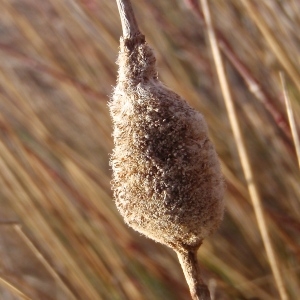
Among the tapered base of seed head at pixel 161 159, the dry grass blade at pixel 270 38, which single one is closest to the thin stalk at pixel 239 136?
the dry grass blade at pixel 270 38

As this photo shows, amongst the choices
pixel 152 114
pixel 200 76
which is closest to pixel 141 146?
pixel 152 114

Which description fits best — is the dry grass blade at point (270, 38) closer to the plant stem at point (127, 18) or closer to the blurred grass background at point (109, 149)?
the blurred grass background at point (109, 149)

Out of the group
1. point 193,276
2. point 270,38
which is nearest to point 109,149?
point 270,38

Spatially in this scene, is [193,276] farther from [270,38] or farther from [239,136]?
[270,38]

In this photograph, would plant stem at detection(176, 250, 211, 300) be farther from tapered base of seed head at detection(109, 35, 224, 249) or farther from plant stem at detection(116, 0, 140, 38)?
plant stem at detection(116, 0, 140, 38)

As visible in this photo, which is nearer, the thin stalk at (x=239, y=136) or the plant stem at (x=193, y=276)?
the plant stem at (x=193, y=276)

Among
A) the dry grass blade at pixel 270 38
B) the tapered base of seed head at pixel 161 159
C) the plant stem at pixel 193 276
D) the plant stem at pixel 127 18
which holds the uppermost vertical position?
the dry grass blade at pixel 270 38

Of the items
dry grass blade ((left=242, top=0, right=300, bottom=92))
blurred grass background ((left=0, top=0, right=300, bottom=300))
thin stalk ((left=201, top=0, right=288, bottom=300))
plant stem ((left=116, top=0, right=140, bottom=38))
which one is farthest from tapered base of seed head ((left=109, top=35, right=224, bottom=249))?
blurred grass background ((left=0, top=0, right=300, bottom=300))

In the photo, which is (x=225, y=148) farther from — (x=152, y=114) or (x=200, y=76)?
(x=152, y=114)
